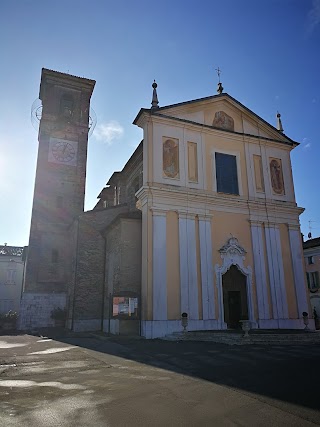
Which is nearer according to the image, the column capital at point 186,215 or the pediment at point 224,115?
the column capital at point 186,215

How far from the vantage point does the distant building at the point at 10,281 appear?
41.8 meters

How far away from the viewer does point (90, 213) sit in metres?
21.1

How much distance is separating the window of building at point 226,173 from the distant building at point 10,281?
32.5m

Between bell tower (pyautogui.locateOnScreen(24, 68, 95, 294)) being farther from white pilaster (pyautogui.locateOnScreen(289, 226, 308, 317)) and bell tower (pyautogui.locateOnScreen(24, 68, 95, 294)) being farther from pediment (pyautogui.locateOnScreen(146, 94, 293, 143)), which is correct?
white pilaster (pyautogui.locateOnScreen(289, 226, 308, 317))

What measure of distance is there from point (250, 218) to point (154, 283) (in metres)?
6.84

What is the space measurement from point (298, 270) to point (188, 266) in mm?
6812

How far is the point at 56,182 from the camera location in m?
25.2

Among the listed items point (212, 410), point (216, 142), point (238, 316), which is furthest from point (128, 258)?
point (212, 410)

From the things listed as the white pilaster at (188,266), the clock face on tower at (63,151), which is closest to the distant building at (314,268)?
the white pilaster at (188,266)

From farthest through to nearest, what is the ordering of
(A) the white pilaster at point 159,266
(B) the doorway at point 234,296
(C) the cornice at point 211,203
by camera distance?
(B) the doorway at point 234,296
(C) the cornice at point 211,203
(A) the white pilaster at point 159,266

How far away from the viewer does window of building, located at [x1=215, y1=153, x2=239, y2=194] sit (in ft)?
60.5

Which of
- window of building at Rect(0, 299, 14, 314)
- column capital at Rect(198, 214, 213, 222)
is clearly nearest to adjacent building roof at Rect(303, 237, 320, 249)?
column capital at Rect(198, 214, 213, 222)

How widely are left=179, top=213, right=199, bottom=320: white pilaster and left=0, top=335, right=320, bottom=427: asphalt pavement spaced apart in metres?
7.53

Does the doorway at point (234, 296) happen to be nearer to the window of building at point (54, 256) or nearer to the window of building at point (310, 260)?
the window of building at point (54, 256)
